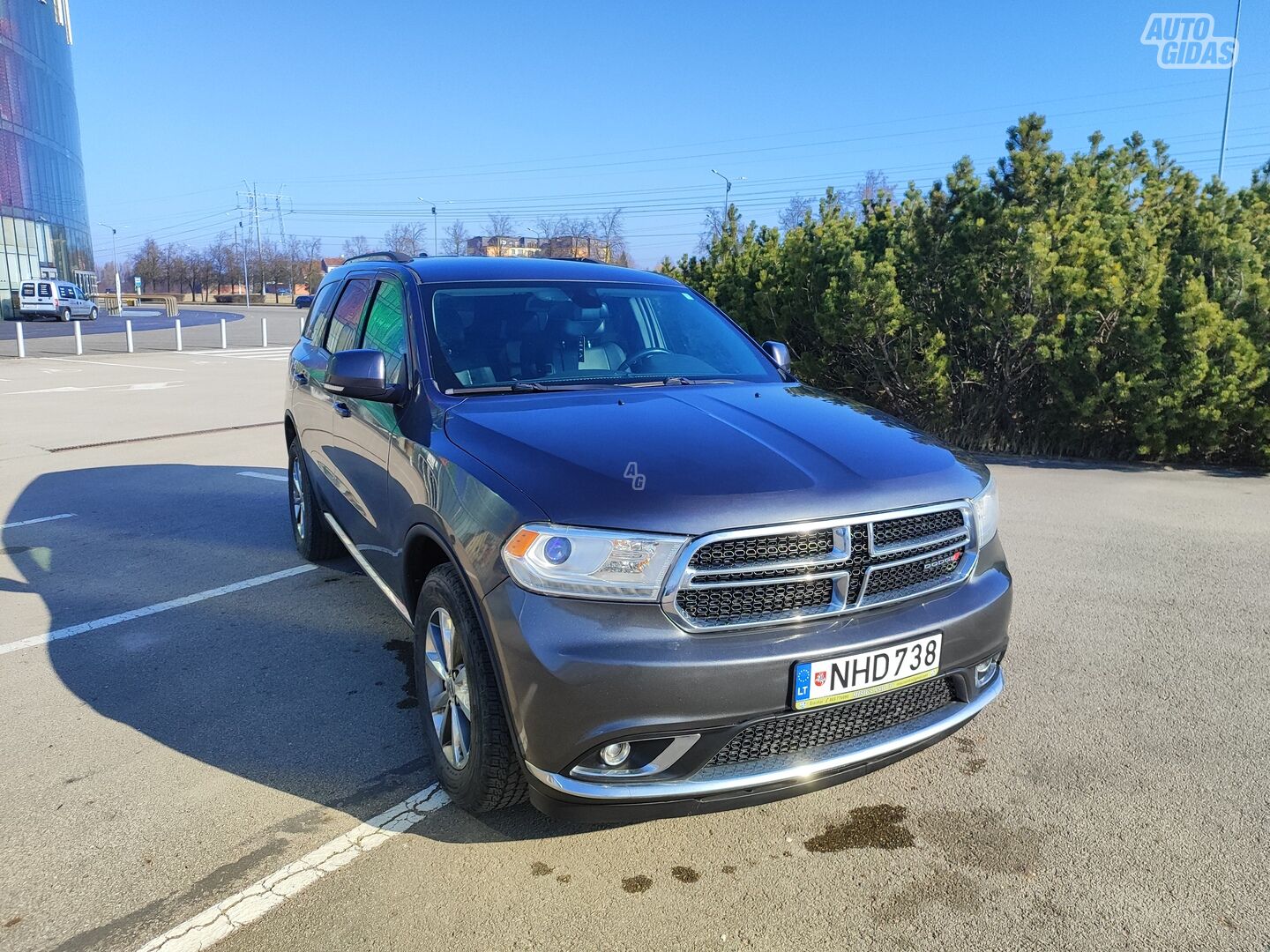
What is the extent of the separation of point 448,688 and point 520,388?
→ 1186 mm

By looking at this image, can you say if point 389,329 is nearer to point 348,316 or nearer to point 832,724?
A: point 348,316

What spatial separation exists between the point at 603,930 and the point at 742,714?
707mm

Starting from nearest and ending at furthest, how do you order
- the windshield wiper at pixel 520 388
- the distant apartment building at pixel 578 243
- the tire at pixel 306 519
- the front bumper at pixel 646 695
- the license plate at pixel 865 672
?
the front bumper at pixel 646 695 → the license plate at pixel 865 672 → the windshield wiper at pixel 520 388 → the tire at pixel 306 519 → the distant apartment building at pixel 578 243

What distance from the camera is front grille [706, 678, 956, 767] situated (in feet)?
8.21

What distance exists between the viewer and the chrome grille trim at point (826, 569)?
243 cm

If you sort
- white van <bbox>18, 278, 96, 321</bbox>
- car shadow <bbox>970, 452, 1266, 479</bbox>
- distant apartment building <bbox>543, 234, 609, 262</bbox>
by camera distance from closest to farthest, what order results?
car shadow <bbox>970, 452, 1266, 479</bbox>
white van <bbox>18, 278, 96, 321</bbox>
distant apartment building <bbox>543, 234, 609, 262</bbox>

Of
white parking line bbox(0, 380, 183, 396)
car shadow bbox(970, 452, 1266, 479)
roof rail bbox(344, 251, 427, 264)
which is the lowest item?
car shadow bbox(970, 452, 1266, 479)

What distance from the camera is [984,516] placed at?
303 centimetres

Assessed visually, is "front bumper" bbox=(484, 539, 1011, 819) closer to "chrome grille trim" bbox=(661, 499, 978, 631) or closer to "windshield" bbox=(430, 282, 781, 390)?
"chrome grille trim" bbox=(661, 499, 978, 631)

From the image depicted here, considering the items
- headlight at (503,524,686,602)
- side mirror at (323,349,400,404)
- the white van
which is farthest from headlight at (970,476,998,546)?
the white van

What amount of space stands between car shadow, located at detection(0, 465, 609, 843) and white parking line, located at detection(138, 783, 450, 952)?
0.07 metres

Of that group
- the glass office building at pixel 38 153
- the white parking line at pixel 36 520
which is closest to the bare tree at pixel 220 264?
the glass office building at pixel 38 153

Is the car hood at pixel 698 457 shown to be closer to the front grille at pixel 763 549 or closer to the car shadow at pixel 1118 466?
the front grille at pixel 763 549

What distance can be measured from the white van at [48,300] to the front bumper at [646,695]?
50127 mm
